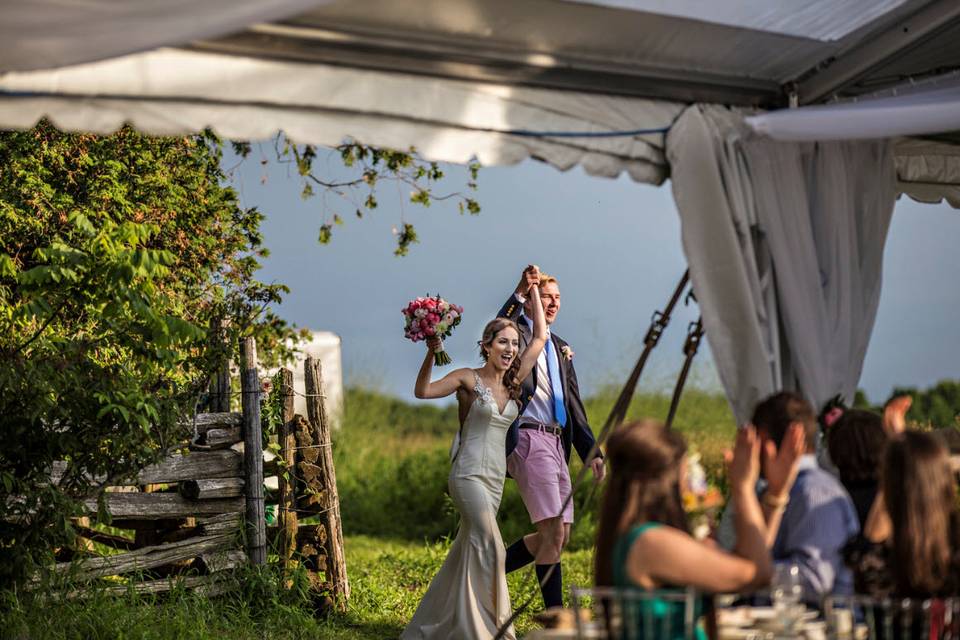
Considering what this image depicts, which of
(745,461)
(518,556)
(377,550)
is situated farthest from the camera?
(377,550)

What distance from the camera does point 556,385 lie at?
6.35 meters

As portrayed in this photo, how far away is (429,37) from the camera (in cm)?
345

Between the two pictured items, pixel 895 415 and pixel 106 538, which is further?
pixel 106 538

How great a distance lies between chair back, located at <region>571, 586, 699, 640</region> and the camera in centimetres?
277

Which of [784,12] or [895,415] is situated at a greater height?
[784,12]

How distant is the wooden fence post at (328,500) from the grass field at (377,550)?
0.20 metres

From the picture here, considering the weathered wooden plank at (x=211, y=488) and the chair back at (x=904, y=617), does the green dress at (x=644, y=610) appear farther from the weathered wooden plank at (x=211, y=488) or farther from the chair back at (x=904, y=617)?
the weathered wooden plank at (x=211, y=488)

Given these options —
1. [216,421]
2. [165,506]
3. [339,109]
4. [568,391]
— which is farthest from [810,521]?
[165,506]

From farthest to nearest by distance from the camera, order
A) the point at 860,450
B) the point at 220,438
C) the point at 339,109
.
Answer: the point at 220,438 → the point at 860,450 → the point at 339,109

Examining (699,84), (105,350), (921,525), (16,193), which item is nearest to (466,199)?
(105,350)

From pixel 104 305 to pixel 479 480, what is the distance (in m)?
2.13

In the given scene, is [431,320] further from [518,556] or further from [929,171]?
[929,171]

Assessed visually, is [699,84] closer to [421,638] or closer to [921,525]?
[921,525]

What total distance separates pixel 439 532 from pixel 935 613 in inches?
388
